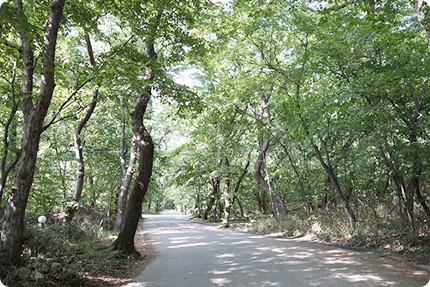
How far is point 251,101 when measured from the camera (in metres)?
14.2

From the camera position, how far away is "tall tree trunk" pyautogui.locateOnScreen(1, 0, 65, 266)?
4.35 metres

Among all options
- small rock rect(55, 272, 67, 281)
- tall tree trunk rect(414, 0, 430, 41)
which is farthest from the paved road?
tall tree trunk rect(414, 0, 430, 41)

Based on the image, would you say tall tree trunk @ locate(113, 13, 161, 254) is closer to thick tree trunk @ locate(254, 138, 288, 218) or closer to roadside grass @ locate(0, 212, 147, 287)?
roadside grass @ locate(0, 212, 147, 287)

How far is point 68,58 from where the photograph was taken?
1012cm

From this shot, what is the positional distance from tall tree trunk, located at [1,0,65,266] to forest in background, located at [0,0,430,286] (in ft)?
0.06

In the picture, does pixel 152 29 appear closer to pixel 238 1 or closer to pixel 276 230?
pixel 238 1

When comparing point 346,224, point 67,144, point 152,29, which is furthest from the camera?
point 67,144

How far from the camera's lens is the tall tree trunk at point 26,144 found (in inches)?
171

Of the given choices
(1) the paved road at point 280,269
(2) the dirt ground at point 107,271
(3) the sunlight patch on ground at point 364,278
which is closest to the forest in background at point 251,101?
(2) the dirt ground at point 107,271

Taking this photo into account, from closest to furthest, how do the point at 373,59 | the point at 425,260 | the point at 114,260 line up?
the point at 425,260
the point at 114,260
the point at 373,59

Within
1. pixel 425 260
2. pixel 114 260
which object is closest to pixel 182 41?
pixel 114 260

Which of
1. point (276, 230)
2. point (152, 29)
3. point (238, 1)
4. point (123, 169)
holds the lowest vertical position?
point (276, 230)

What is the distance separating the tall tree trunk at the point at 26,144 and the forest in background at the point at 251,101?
0.02 m

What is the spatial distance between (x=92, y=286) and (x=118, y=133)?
13.2 meters
